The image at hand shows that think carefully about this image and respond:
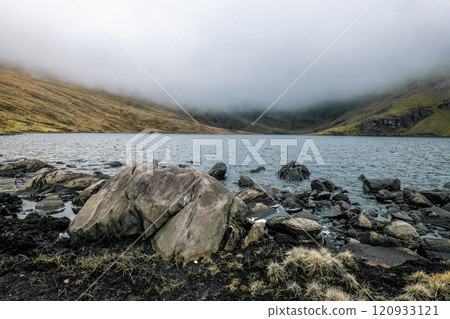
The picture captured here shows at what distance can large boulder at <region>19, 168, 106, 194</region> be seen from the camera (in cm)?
2328

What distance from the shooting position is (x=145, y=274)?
8852 mm

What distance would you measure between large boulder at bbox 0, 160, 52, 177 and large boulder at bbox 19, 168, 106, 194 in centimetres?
1002

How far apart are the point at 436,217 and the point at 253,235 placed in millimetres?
15887

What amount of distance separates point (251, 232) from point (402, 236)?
9.24 m

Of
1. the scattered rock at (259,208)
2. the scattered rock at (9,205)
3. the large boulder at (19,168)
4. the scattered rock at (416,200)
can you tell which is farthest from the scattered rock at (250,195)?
the large boulder at (19,168)

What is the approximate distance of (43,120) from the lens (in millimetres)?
170250

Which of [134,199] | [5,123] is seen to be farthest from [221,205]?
[5,123]

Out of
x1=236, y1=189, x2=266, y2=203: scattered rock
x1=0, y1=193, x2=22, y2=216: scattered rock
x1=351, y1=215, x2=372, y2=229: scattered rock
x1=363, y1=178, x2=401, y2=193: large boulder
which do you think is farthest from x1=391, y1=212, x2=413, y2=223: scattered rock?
x1=0, y1=193, x2=22, y2=216: scattered rock

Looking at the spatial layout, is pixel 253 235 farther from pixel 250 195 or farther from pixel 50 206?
pixel 50 206

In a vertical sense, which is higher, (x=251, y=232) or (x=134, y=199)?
(x=134, y=199)

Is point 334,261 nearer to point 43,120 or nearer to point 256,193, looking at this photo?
point 256,193

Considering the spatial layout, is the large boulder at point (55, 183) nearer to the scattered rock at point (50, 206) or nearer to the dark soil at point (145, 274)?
the scattered rock at point (50, 206)

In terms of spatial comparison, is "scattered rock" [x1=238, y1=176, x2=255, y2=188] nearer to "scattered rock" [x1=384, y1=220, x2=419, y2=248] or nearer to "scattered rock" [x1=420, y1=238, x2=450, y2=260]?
"scattered rock" [x1=384, y1=220, x2=419, y2=248]

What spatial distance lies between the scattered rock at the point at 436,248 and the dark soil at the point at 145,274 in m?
0.81
